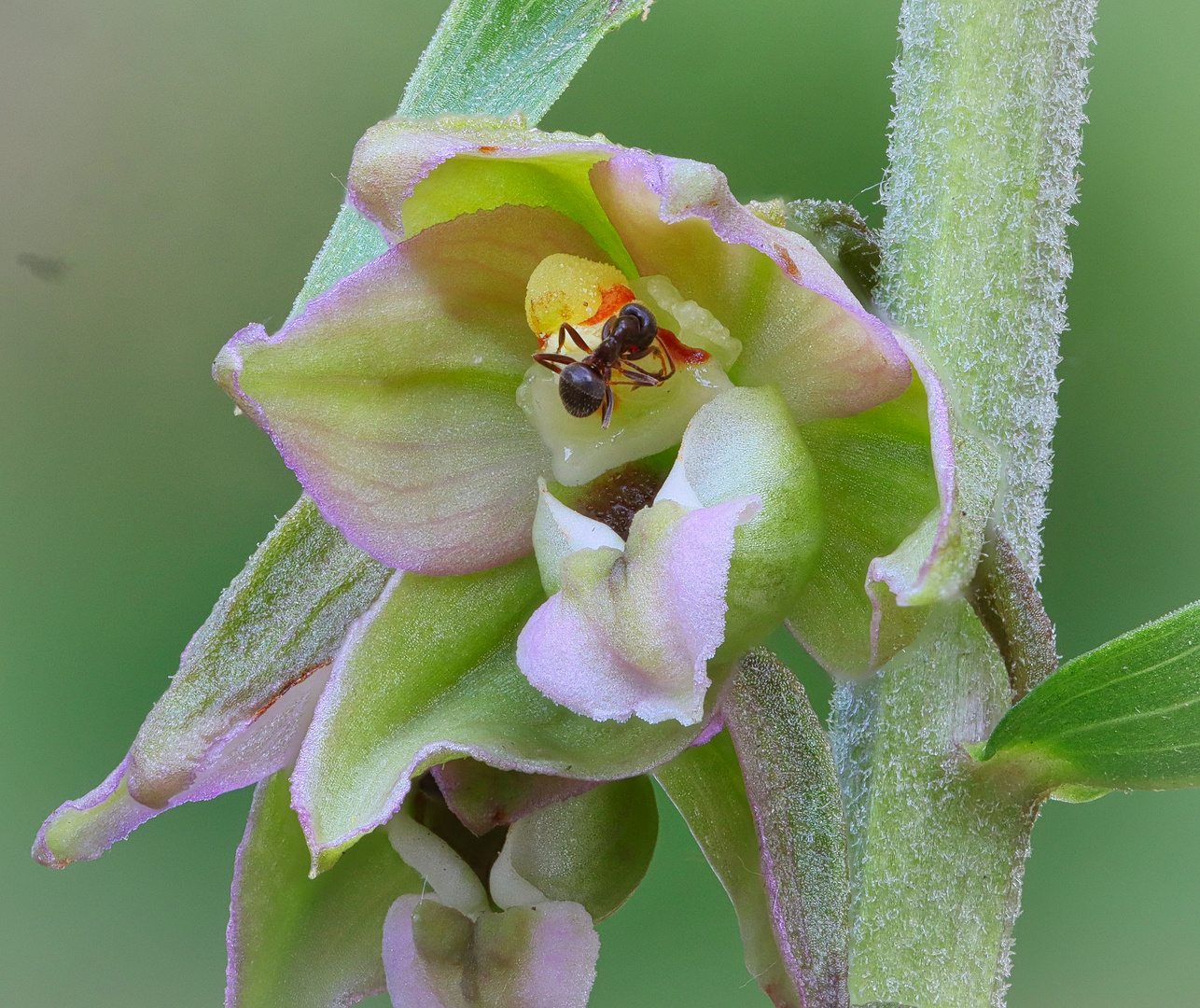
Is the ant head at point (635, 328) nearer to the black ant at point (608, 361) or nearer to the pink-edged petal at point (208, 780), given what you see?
the black ant at point (608, 361)

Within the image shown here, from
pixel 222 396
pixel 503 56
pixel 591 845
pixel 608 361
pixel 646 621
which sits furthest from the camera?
pixel 222 396

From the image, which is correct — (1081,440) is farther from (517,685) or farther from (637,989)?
(517,685)

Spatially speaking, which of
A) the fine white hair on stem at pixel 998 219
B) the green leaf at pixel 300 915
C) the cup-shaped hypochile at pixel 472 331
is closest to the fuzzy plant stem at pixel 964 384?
the fine white hair on stem at pixel 998 219

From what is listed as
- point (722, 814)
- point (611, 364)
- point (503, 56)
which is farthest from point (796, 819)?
point (503, 56)

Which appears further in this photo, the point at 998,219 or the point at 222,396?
the point at 222,396

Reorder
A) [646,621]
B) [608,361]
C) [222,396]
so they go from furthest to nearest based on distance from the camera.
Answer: [222,396] → [608,361] → [646,621]

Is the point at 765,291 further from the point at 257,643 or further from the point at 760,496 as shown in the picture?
the point at 257,643

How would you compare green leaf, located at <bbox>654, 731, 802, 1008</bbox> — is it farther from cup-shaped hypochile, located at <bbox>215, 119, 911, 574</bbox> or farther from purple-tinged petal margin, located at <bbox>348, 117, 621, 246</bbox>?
purple-tinged petal margin, located at <bbox>348, 117, 621, 246</bbox>
